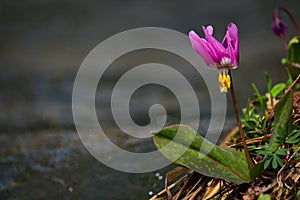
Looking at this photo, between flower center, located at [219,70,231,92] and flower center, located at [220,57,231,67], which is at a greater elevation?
flower center, located at [220,57,231,67]

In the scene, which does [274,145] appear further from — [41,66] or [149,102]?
[41,66]

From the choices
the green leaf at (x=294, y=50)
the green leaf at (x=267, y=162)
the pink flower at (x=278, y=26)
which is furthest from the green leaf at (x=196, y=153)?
the pink flower at (x=278, y=26)

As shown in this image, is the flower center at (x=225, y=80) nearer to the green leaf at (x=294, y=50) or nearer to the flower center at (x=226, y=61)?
the flower center at (x=226, y=61)

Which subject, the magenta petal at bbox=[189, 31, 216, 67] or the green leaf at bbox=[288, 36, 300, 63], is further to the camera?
the green leaf at bbox=[288, 36, 300, 63]

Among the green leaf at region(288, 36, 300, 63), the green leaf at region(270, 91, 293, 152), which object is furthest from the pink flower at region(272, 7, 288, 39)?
the green leaf at region(270, 91, 293, 152)

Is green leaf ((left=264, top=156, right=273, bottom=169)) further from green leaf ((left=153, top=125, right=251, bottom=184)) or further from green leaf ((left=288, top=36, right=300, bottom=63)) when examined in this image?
green leaf ((left=288, top=36, right=300, bottom=63))

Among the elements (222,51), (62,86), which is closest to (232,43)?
(222,51)
